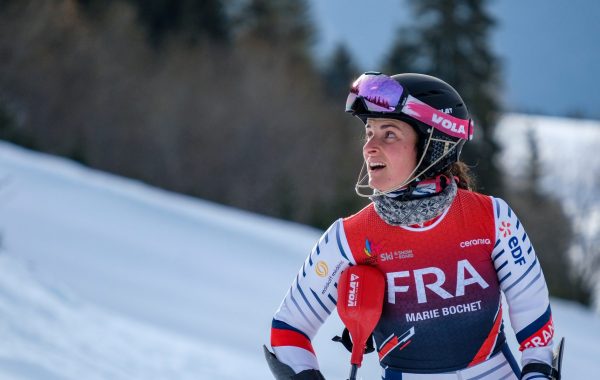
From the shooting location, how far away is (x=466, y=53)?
75.5ft


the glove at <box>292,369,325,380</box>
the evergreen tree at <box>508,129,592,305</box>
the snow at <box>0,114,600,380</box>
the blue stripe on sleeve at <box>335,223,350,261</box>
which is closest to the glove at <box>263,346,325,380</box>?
the glove at <box>292,369,325,380</box>

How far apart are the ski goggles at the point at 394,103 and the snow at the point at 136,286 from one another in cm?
Answer: 256

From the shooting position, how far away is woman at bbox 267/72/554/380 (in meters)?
2.48

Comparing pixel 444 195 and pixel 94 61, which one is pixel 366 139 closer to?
pixel 444 195

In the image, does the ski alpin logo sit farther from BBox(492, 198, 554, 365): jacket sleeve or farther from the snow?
the snow

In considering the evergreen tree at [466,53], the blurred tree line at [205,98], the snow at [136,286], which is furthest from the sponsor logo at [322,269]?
the evergreen tree at [466,53]

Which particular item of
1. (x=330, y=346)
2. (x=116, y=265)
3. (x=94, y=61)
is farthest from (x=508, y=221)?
(x=94, y=61)

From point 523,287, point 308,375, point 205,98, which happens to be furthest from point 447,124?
point 205,98

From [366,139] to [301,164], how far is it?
28.6 m

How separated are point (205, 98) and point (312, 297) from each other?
2907 cm

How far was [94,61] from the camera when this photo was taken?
28094mm

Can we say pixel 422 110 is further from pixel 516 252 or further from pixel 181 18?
pixel 181 18

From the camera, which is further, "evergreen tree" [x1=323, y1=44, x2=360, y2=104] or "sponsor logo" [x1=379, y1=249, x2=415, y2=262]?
"evergreen tree" [x1=323, y1=44, x2=360, y2=104]

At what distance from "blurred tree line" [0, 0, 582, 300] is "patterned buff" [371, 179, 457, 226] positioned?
60.8ft
